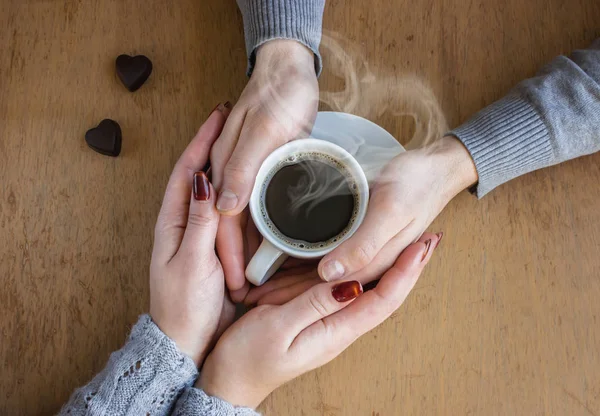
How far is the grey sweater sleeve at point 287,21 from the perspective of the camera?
2.26 ft

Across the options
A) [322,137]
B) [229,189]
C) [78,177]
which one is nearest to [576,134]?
[322,137]

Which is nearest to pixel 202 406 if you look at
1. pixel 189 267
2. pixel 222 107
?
A: pixel 189 267

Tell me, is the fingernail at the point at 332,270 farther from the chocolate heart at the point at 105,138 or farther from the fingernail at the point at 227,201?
the chocolate heart at the point at 105,138

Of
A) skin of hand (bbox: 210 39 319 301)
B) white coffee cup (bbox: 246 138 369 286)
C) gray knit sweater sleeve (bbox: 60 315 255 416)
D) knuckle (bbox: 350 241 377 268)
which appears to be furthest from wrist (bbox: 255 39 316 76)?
gray knit sweater sleeve (bbox: 60 315 255 416)

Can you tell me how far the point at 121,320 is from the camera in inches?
27.7

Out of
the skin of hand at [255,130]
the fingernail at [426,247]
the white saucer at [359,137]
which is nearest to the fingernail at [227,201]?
the skin of hand at [255,130]

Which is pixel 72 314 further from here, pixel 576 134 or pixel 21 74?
pixel 576 134

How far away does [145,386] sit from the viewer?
0.62 metres

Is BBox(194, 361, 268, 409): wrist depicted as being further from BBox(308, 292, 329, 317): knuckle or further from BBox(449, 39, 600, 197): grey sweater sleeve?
BBox(449, 39, 600, 197): grey sweater sleeve

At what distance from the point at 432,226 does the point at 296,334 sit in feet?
0.73

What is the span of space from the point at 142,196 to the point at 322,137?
263 mm

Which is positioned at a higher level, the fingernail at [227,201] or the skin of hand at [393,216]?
the fingernail at [227,201]

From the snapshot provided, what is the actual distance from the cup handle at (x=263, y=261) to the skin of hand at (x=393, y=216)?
0.16ft

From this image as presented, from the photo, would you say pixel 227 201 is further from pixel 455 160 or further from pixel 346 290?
pixel 455 160
